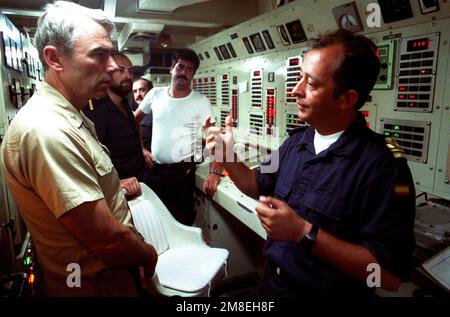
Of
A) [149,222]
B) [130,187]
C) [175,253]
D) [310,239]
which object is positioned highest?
[310,239]

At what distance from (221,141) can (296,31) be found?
1.34 meters

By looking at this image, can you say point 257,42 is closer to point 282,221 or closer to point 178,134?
point 178,134

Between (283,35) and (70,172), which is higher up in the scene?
(283,35)

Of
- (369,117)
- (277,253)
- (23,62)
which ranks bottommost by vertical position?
(277,253)

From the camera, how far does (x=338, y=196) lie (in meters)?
1.06

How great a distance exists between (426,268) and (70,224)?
1.29m

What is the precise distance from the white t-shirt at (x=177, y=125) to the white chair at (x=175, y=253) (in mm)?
789

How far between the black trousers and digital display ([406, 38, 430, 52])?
1927 mm

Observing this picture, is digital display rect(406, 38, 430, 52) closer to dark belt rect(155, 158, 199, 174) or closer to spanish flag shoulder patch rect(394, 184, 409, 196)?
spanish flag shoulder patch rect(394, 184, 409, 196)

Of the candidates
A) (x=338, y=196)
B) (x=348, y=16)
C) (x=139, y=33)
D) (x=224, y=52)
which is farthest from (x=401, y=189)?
(x=139, y=33)

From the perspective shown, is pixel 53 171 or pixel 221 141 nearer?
pixel 53 171
